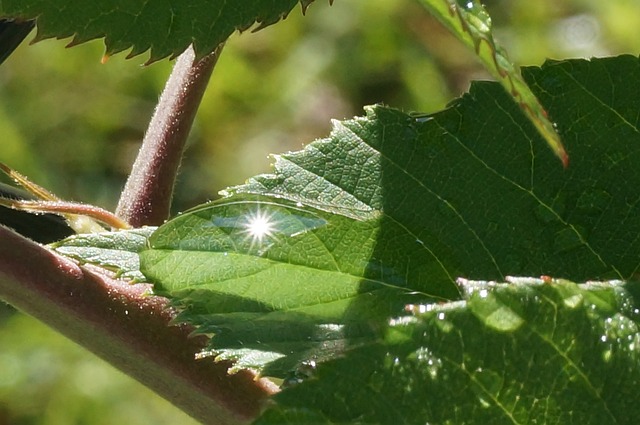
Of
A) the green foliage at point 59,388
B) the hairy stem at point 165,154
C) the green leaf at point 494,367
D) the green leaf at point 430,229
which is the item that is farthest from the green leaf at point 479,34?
the green foliage at point 59,388

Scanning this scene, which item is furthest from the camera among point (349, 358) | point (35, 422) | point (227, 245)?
point (35, 422)

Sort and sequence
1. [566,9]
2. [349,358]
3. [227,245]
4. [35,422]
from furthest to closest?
[566,9] → [35,422] → [227,245] → [349,358]

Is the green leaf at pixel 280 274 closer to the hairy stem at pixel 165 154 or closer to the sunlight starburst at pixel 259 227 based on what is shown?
the sunlight starburst at pixel 259 227

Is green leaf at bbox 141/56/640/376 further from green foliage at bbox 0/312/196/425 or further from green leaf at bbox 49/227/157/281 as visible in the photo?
green foliage at bbox 0/312/196/425

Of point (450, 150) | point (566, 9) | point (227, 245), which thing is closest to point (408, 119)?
point (450, 150)

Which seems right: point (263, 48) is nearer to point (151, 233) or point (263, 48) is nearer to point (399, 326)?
point (151, 233)

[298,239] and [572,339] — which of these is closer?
[572,339]

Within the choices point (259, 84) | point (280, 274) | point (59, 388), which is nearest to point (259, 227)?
point (280, 274)

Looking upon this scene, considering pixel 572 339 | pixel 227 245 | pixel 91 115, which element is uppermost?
pixel 91 115
